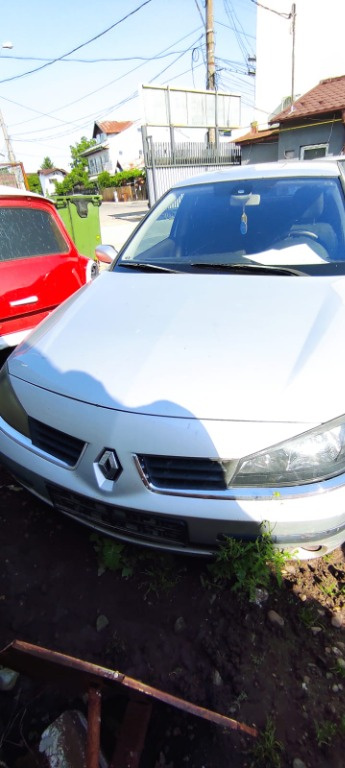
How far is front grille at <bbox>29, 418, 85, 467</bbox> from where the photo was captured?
1597mm

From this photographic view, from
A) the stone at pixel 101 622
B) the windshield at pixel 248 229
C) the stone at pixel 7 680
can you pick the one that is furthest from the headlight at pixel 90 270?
the stone at pixel 7 680

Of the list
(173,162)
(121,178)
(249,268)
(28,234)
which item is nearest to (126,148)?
(121,178)

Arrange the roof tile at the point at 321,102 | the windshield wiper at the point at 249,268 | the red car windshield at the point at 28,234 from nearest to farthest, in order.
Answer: the windshield wiper at the point at 249,268, the red car windshield at the point at 28,234, the roof tile at the point at 321,102

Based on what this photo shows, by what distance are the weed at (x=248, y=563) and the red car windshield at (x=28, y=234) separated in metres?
3.09

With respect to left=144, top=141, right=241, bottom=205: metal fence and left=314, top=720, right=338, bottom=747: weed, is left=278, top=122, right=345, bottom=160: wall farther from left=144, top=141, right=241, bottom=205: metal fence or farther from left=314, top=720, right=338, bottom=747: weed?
left=314, top=720, right=338, bottom=747: weed

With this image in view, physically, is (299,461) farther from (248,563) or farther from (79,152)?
(79,152)

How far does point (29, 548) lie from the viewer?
6.70 ft

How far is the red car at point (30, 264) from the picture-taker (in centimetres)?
343

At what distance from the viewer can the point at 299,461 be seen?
1.40 meters

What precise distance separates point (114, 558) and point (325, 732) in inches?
39.2

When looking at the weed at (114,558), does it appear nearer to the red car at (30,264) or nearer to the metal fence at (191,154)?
the red car at (30,264)

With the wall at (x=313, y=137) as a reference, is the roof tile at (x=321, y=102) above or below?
above

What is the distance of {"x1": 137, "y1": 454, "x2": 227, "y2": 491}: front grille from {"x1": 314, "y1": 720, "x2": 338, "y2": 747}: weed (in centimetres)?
81

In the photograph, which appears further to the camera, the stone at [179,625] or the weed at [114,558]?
the weed at [114,558]
